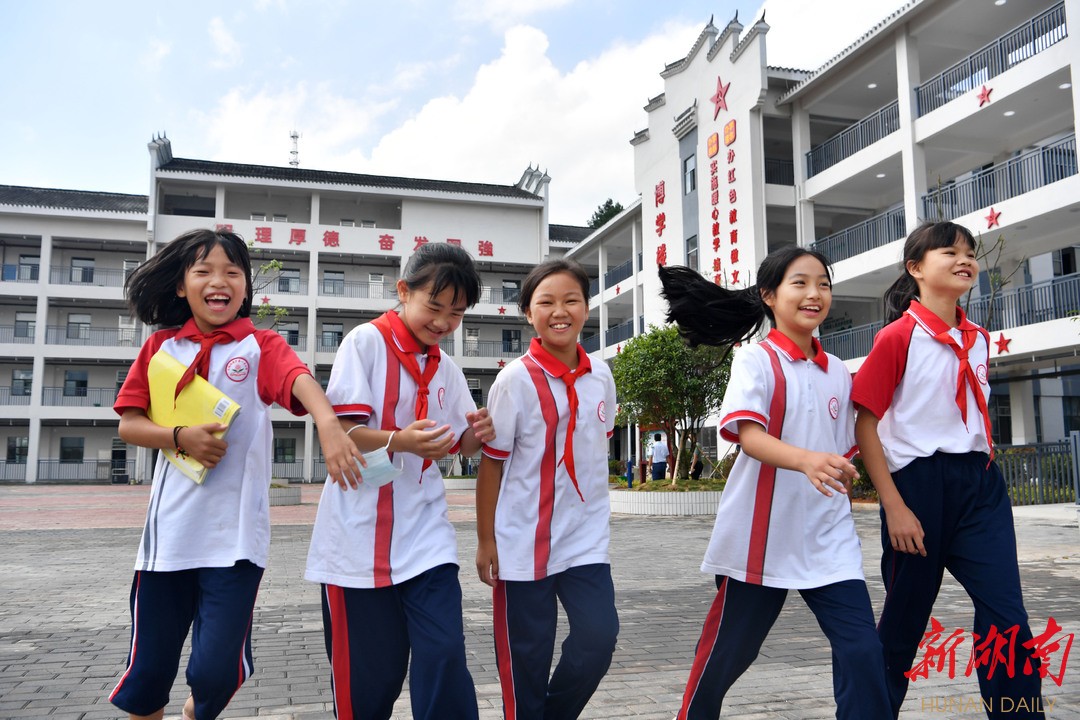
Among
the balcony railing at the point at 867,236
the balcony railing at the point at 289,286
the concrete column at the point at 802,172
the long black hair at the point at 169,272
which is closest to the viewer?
the long black hair at the point at 169,272

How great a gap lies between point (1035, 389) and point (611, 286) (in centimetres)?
1693

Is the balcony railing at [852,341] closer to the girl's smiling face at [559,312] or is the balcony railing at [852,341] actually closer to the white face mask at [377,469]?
the girl's smiling face at [559,312]

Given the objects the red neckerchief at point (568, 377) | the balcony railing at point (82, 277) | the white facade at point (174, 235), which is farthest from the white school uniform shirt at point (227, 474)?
the balcony railing at point (82, 277)

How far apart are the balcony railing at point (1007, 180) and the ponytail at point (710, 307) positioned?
1433 cm

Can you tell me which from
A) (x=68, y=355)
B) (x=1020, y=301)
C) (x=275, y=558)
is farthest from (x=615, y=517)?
(x=68, y=355)

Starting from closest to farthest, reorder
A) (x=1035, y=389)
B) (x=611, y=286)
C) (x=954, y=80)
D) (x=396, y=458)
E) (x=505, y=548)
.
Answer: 1. (x=396, y=458)
2. (x=505, y=548)
3. (x=954, y=80)
4. (x=1035, y=389)
5. (x=611, y=286)

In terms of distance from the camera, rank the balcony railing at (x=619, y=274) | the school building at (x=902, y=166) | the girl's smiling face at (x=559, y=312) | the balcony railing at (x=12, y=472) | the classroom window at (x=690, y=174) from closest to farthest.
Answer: the girl's smiling face at (x=559, y=312)
the school building at (x=902, y=166)
the classroom window at (x=690, y=174)
the balcony railing at (x=619, y=274)
the balcony railing at (x=12, y=472)

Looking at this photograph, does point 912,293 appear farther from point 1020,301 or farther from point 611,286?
point 611,286

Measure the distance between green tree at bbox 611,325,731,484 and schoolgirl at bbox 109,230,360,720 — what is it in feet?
45.8

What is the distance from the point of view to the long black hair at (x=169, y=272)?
2.95 meters

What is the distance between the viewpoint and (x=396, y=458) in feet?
8.77

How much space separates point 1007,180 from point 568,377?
17918mm

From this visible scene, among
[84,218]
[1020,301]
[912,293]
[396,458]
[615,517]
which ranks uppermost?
[84,218]

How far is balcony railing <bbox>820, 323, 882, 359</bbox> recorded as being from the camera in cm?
2136
